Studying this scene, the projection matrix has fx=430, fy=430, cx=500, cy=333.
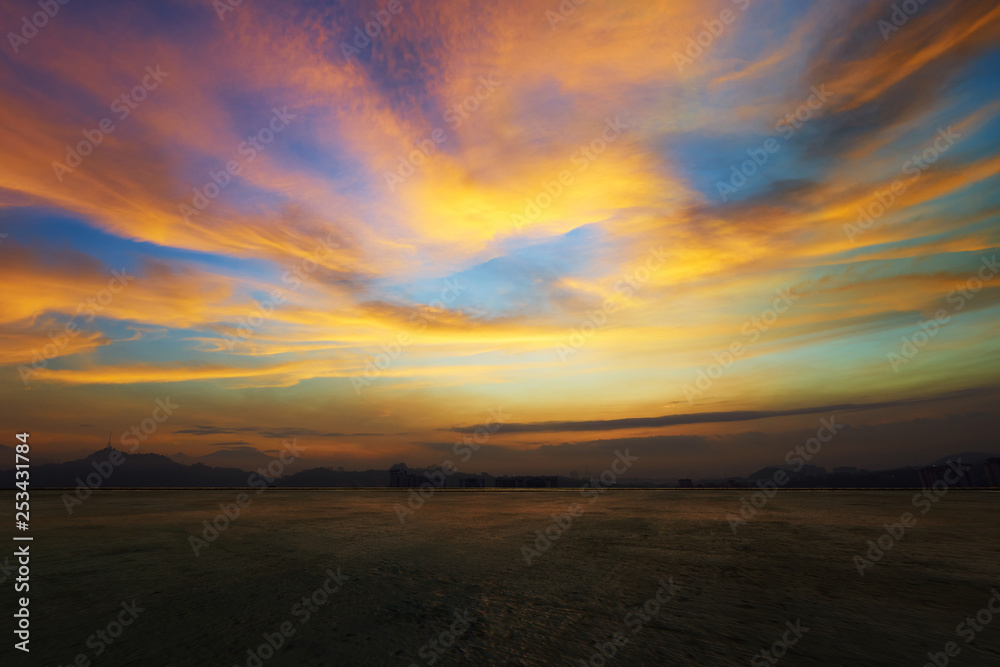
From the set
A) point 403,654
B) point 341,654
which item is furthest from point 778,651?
point 341,654

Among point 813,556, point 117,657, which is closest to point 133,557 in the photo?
point 117,657

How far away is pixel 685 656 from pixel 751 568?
5607 millimetres

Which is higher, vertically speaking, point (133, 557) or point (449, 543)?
point (133, 557)

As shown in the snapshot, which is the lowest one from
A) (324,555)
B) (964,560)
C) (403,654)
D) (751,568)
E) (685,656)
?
(964,560)

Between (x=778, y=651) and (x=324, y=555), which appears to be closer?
(x=778, y=651)

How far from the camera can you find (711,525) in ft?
54.7

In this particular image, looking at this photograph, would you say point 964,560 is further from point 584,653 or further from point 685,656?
point 584,653

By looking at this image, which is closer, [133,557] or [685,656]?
[685,656]

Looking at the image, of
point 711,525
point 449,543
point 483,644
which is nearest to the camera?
point 483,644

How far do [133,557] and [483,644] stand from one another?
964 centimetres

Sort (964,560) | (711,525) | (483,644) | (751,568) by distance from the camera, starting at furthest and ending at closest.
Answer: (711,525), (964,560), (751,568), (483,644)

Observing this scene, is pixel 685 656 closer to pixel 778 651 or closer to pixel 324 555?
pixel 778 651

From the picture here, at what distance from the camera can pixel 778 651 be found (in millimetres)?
4758

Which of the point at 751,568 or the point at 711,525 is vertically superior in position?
the point at 751,568
